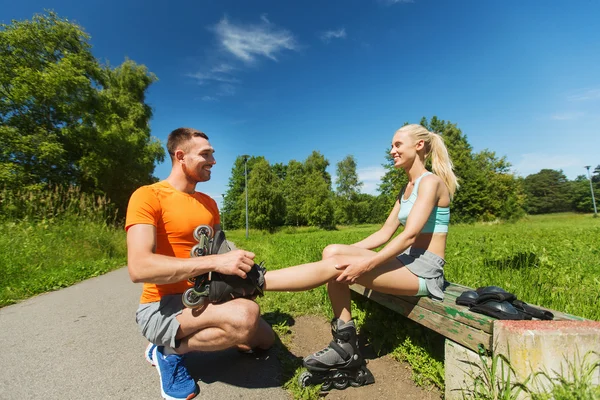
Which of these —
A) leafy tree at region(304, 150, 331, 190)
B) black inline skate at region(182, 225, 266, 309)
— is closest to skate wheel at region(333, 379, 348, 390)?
black inline skate at region(182, 225, 266, 309)

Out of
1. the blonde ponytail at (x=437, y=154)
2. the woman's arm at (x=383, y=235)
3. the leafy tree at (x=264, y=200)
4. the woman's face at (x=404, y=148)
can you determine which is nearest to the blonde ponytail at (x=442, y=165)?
the blonde ponytail at (x=437, y=154)

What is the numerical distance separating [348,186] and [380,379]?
5148 cm

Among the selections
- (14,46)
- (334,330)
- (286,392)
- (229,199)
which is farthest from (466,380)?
(229,199)

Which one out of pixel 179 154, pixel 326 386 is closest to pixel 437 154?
pixel 326 386

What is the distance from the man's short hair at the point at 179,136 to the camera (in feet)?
7.79

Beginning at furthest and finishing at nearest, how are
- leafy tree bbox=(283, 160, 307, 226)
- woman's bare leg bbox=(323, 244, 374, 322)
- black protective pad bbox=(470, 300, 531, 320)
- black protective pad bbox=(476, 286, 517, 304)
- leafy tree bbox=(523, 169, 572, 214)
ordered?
leafy tree bbox=(523, 169, 572, 214) < leafy tree bbox=(283, 160, 307, 226) < woman's bare leg bbox=(323, 244, 374, 322) < black protective pad bbox=(476, 286, 517, 304) < black protective pad bbox=(470, 300, 531, 320)

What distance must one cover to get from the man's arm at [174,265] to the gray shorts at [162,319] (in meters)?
0.29

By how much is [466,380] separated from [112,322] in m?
3.75

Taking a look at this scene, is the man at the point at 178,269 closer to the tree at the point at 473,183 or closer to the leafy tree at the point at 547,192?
the tree at the point at 473,183

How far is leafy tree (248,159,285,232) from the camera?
117 ft

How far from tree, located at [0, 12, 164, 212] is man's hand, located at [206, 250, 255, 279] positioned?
14506 mm

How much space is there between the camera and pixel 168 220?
2176mm

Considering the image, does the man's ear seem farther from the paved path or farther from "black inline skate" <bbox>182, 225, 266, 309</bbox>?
the paved path

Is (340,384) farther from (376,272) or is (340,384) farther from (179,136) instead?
(179,136)
